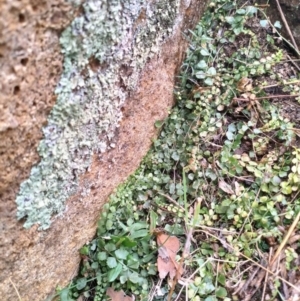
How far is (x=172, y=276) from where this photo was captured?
142cm

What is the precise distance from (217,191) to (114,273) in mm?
425

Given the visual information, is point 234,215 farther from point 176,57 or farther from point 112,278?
point 176,57

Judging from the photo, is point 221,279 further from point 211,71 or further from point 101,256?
point 211,71

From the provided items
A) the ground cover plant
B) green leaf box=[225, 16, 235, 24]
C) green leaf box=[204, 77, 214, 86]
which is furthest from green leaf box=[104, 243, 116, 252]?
green leaf box=[225, 16, 235, 24]

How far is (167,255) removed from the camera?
1.44 metres

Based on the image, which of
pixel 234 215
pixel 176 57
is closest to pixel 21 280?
pixel 234 215

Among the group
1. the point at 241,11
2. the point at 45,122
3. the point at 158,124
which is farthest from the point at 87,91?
the point at 241,11

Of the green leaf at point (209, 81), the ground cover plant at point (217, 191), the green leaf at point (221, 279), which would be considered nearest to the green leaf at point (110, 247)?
the ground cover plant at point (217, 191)

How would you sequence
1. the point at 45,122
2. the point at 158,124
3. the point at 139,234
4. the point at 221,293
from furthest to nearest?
the point at 158,124
the point at 139,234
the point at 221,293
the point at 45,122

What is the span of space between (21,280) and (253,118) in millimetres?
914

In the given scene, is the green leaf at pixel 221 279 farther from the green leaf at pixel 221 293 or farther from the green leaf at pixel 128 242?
the green leaf at pixel 128 242

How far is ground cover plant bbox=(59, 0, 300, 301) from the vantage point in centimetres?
139

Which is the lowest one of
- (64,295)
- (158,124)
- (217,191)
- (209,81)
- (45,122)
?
(64,295)

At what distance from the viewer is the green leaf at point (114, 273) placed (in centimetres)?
140
